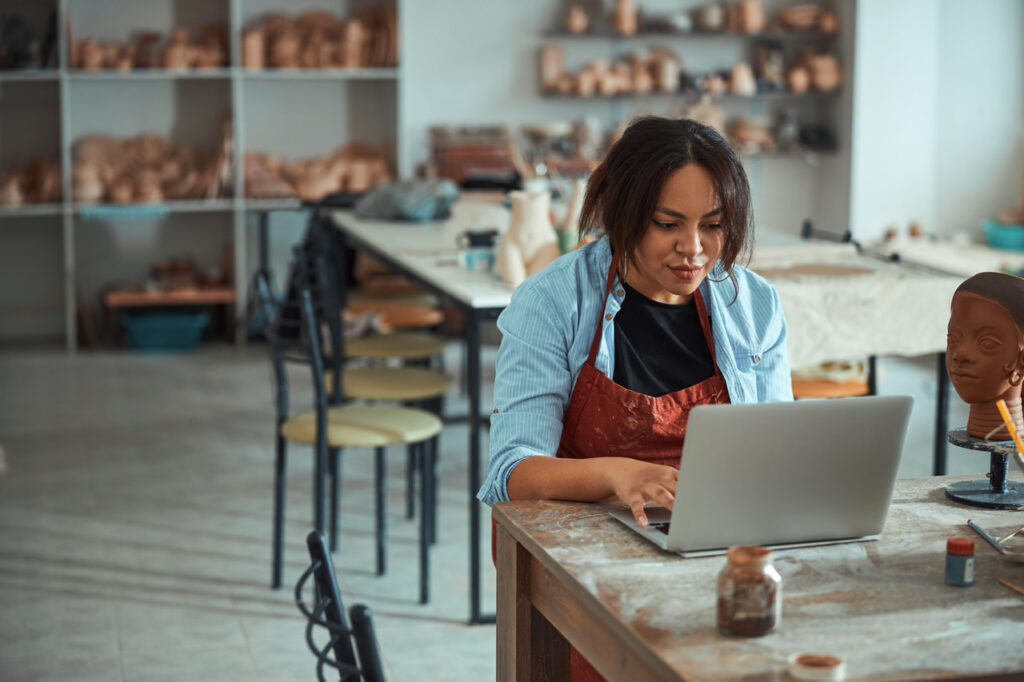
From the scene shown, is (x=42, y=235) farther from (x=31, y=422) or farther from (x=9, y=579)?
(x=9, y=579)

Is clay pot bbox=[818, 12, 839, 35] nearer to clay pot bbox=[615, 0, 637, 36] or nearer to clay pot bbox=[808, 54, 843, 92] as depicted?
clay pot bbox=[808, 54, 843, 92]

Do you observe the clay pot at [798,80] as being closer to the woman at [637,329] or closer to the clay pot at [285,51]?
the clay pot at [285,51]

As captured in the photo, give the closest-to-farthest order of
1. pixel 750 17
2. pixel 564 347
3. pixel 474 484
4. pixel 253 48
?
1. pixel 564 347
2. pixel 474 484
3. pixel 253 48
4. pixel 750 17

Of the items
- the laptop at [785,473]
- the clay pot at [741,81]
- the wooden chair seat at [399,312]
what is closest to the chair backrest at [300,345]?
the wooden chair seat at [399,312]

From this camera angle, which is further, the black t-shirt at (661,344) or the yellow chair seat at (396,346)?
the yellow chair seat at (396,346)

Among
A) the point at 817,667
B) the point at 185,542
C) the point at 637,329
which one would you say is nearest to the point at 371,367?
the point at 185,542

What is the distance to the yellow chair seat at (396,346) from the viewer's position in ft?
14.6

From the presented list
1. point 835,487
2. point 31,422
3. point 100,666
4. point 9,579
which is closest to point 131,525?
point 9,579

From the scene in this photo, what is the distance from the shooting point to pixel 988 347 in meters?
1.83

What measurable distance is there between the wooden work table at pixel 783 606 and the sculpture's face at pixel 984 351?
185 mm

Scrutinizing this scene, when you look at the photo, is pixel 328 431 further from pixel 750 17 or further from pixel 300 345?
pixel 750 17

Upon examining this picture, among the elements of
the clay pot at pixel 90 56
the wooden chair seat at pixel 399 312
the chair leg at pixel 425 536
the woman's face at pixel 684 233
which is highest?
the clay pot at pixel 90 56

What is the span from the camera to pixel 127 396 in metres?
6.04

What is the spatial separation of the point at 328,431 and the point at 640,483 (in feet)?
6.34
